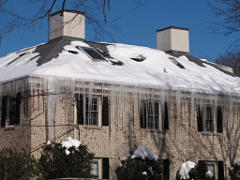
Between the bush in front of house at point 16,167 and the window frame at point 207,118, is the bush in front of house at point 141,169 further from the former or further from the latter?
the window frame at point 207,118

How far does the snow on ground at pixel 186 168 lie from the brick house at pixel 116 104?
368 millimetres

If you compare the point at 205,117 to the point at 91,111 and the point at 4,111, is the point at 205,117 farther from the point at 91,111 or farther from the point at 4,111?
the point at 4,111

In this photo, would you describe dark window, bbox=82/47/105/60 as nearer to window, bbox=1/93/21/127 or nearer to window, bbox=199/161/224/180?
window, bbox=1/93/21/127

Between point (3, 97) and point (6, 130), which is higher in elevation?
point (3, 97)

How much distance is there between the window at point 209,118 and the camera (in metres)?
23.2

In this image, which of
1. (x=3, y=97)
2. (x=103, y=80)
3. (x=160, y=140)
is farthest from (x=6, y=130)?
(x=160, y=140)

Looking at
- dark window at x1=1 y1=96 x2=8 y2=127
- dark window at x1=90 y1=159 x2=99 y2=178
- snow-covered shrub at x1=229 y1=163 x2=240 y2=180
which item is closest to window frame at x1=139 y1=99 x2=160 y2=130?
dark window at x1=90 y1=159 x2=99 y2=178

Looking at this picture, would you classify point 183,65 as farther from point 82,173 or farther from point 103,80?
point 82,173

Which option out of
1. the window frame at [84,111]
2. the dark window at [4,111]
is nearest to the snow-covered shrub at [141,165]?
the window frame at [84,111]

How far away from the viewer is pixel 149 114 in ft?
71.6

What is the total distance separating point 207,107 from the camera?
76.4 feet

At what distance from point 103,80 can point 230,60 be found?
94.6ft

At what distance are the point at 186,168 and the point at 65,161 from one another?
19.1 feet

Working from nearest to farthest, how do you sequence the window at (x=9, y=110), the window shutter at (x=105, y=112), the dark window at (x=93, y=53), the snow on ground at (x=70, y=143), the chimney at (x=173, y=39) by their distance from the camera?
the snow on ground at (x=70, y=143)
the window at (x=9, y=110)
the window shutter at (x=105, y=112)
the dark window at (x=93, y=53)
the chimney at (x=173, y=39)
